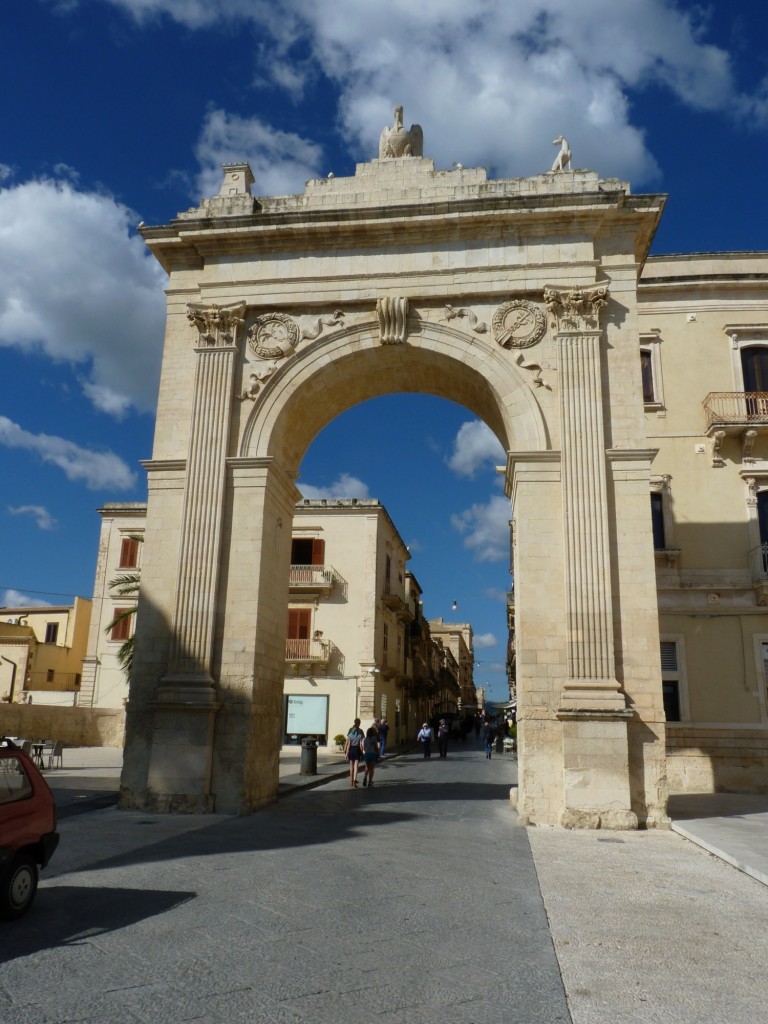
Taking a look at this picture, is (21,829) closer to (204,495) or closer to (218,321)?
(204,495)

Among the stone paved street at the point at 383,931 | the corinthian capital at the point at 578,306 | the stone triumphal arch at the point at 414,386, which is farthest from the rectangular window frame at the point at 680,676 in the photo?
the corinthian capital at the point at 578,306

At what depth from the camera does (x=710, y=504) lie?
65.0 ft

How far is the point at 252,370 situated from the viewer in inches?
609

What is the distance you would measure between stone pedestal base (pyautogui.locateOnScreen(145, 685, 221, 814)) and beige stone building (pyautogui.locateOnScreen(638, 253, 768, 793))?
11.0m

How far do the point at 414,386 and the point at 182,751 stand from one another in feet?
28.3

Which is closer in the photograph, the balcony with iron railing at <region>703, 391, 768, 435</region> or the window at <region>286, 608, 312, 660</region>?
the balcony with iron railing at <region>703, 391, 768, 435</region>

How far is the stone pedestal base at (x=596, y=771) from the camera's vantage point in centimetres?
1216

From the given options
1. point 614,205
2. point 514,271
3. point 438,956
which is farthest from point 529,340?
point 438,956

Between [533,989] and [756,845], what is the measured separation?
6.65 m

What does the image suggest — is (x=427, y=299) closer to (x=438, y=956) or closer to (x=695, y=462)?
(x=695, y=462)

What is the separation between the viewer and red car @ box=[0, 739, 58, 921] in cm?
626

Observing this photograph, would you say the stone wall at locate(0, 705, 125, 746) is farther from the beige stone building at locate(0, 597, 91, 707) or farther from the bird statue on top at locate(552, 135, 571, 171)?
the bird statue on top at locate(552, 135, 571, 171)

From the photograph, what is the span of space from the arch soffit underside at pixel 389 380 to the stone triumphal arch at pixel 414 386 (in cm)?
4

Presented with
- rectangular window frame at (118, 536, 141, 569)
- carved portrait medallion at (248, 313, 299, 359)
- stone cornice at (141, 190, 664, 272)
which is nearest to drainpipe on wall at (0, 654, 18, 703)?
rectangular window frame at (118, 536, 141, 569)
